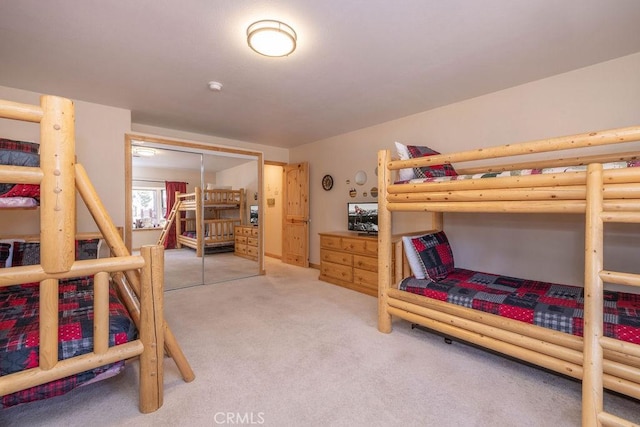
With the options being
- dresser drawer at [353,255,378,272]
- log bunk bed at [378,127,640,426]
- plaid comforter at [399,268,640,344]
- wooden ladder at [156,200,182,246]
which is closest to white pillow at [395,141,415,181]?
log bunk bed at [378,127,640,426]

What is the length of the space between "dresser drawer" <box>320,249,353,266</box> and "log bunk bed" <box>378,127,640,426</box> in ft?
3.89

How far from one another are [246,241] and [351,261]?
75.2 inches

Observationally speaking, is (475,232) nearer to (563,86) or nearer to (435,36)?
(563,86)

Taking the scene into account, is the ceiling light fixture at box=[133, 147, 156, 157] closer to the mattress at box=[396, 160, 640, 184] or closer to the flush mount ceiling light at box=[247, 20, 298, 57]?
the flush mount ceiling light at box=[247, 20, 298, 57]

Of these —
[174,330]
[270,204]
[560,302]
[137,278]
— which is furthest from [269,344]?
[270,204]

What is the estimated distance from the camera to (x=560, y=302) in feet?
6.82

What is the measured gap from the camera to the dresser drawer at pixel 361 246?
386 centimetres

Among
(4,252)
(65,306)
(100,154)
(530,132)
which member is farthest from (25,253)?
(530,132)

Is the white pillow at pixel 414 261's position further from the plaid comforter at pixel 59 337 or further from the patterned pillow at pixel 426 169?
the plaid comforter at pixel 59 337

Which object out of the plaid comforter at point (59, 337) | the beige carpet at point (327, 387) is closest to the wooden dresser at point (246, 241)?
the beige carpet at point (327, 387)

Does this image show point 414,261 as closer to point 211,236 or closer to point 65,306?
point 65,306

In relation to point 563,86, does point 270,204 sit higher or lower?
lower

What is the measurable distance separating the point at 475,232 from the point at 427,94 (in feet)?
5.44

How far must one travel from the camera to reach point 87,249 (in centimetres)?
291
